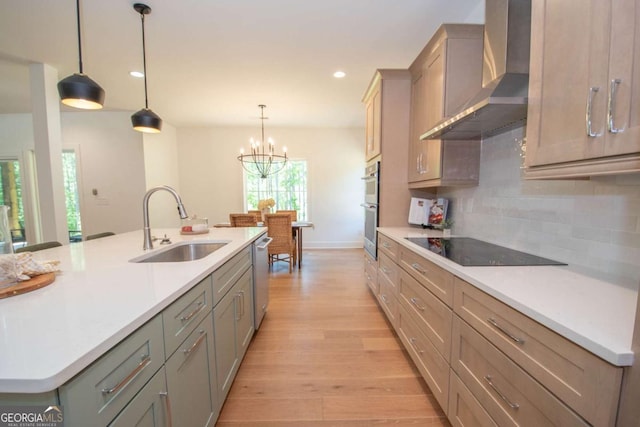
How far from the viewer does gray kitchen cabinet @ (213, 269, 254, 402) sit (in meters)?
1.36

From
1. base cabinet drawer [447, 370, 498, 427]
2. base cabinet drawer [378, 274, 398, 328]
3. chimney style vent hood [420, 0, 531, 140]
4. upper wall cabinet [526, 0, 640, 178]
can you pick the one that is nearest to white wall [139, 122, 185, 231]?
base cabinet drawer [378, 274, 398, 328]

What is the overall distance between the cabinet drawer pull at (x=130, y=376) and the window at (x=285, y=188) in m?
4.91

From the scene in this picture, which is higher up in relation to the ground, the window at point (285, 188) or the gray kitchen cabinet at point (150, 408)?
the window at point (285, 188)

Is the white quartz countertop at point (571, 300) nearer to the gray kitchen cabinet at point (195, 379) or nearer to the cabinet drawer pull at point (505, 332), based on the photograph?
the cabinet drawer pull at point (505, 332)

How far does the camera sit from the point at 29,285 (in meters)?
0.92

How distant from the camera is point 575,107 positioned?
0.88 metres

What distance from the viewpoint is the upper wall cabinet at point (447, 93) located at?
1.87 metres

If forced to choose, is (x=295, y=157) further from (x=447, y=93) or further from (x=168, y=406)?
(x=168, y=406)

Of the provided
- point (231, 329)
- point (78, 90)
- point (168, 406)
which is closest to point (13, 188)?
point (78, 90)

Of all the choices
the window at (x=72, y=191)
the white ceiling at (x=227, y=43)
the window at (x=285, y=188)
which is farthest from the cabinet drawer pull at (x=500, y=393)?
the window at (x=72, y=191)

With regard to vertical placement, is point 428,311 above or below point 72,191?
below

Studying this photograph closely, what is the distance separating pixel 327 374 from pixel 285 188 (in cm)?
430

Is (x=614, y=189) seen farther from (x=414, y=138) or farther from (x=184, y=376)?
(x=184, y=376)

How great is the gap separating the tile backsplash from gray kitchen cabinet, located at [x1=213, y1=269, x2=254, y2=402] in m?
1.78
